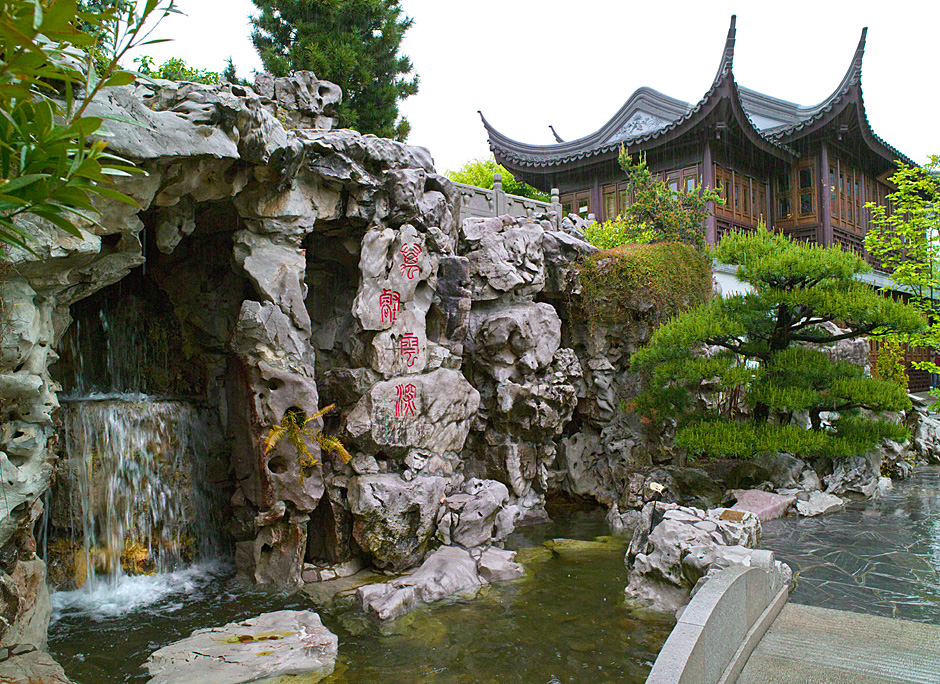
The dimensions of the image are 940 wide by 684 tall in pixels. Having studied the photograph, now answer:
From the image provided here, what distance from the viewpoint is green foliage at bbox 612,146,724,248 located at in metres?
14.0

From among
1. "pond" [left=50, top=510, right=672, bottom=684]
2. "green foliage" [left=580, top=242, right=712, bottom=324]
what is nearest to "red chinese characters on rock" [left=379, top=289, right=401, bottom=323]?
"pond" [left=50, top=510, right=672, bottom=684]

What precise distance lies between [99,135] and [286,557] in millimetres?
5096

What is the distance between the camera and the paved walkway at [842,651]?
4.14 metres

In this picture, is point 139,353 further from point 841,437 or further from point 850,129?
point 850,129

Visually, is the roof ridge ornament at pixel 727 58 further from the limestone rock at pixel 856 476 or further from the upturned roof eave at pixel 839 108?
the limestone rock at pixel 856 476

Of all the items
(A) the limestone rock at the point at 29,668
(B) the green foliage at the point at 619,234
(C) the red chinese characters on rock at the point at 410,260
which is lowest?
(A) the limestone rock at the point at 29,668

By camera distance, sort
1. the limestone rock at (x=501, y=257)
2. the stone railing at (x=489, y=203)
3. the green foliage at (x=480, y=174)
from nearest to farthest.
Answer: the limestone rock at (x=501, y=257)
the stone railing at (x=489, y=203)
the green foliage at (x=480, y=174)

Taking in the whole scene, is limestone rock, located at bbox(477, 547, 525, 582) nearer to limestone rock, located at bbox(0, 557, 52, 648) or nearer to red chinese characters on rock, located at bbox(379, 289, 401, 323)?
red chinese characters on rock, located at bbox(379, 289, 401, 323)

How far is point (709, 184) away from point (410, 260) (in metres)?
10.1

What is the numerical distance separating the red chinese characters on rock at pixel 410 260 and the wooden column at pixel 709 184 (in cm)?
Result: 966

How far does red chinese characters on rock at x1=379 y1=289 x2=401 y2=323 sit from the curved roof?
9.93 m

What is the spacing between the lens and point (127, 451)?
26.5 feet

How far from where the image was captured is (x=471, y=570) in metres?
7.90

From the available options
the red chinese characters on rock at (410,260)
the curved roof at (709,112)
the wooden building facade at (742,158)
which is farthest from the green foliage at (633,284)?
the curved roof at (709,112)
